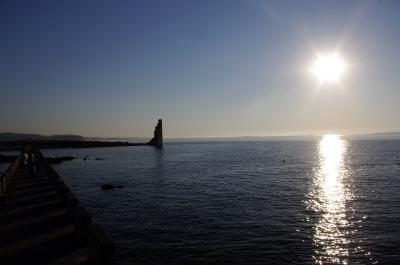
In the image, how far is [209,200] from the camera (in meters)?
37.0

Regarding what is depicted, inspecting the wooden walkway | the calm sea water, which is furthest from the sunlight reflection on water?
the wooden walkway

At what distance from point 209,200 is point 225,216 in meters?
7.55

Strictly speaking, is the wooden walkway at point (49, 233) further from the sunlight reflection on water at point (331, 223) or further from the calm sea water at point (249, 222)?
the sunlight reflection on water at point (331, 223)

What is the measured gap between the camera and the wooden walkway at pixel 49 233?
32.0 feet

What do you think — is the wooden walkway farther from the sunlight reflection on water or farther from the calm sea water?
the sunlight reflection on water

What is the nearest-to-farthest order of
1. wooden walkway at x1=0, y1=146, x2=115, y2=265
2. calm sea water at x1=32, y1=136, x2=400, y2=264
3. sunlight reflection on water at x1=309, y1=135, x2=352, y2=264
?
wooden walkway at x1=0, y1=146, x2=115, y2=265
calm sea water at x1=32, y1=136, x2=400, y2=264
sunlight reflection on water at x1=309, y1=135, x2=352, y2=264

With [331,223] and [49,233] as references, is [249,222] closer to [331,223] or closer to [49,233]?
[331,223]

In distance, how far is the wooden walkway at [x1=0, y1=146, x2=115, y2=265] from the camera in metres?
9.76

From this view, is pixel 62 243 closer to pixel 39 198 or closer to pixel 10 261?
pixel 10 261

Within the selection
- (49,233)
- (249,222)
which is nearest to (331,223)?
(249,222)

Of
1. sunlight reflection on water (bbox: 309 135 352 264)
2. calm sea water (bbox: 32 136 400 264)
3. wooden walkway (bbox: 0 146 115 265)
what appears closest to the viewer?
wooden walkway (bbox: 0 146 115 265)

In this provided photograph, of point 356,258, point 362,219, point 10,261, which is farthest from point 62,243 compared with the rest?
point 362,219

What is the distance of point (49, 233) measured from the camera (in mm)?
13242

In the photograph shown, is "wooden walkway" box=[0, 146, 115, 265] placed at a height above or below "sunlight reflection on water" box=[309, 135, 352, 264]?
above
